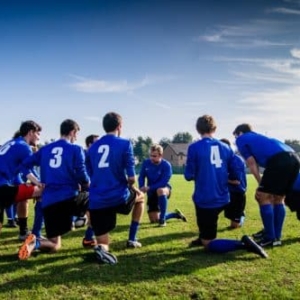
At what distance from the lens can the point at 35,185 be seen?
24.5 feet

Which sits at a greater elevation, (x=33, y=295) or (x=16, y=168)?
(x=16, y=168)

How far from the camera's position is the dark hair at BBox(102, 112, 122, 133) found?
260 inches

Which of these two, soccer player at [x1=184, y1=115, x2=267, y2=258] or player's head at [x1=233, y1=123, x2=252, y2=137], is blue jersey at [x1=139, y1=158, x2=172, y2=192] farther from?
soccer player at [x1=184, y1=115, x2=267, y2=258]

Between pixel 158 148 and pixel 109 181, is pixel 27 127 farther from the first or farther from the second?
pixel 158 148

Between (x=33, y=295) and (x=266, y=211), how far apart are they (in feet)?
14.4

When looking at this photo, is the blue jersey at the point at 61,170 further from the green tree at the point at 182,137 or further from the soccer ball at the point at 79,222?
the green tree at the point at 182,137

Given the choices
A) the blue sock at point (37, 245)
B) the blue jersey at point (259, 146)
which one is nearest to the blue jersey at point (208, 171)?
the blue jersey at point (259, 146)

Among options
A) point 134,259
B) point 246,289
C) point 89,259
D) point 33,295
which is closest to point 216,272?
point 246,289

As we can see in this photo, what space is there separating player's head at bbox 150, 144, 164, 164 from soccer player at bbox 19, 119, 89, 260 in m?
3.43

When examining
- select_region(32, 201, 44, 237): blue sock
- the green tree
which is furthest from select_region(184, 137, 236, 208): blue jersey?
the green tree

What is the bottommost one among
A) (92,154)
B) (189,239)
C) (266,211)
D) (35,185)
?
(189,239)

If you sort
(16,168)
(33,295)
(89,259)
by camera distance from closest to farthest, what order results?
(33,295) → (89,259) → (16,168)

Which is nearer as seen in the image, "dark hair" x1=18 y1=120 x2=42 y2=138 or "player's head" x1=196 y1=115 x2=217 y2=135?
"player's head" x1=196 y1=115 x2=217 y2=135

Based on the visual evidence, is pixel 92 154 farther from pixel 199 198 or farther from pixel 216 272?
pixel 216 272
